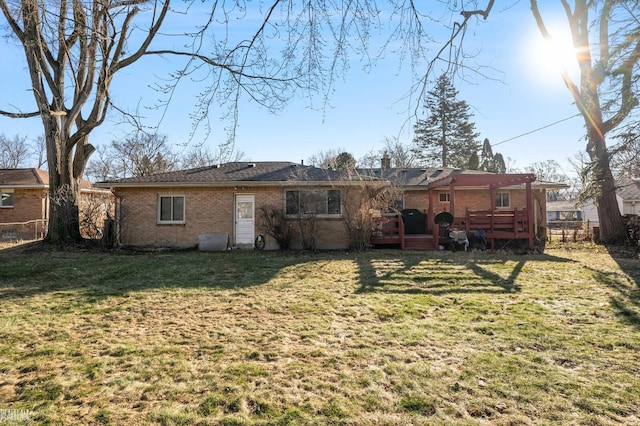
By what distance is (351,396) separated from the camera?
288 centimetres

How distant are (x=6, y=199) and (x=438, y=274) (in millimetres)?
24081

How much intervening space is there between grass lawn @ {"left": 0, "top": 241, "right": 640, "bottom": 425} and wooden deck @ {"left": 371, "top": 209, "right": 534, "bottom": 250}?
5.16m

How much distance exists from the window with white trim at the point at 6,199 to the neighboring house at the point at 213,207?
1153 centimetres

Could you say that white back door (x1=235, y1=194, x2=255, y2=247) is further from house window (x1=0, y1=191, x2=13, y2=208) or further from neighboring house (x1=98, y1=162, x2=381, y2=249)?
house window (x1=0, y1=191, x2=13, y2=208)

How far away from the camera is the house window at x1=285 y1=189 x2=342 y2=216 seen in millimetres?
13234

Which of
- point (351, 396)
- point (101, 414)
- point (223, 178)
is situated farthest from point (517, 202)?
point (101, 414)

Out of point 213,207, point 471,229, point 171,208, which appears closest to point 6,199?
point 171,208

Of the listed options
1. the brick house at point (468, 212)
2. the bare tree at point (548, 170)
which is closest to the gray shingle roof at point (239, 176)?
the brick house at point (468, 212)

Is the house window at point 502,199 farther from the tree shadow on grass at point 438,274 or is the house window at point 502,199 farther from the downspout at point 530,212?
the tree shadow on grass at point 438,274

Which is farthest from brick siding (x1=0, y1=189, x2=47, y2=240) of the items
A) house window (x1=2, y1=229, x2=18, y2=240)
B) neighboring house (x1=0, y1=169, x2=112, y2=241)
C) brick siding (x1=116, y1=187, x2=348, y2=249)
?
brick siding (x1=116, y1=187, x2=348, y2=249)

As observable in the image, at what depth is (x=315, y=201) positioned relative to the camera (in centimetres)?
1329

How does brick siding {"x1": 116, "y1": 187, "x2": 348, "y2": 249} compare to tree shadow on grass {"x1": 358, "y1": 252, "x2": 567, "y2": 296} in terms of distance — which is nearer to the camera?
tree shadow on grass {"x1": 358, "y1": 252, "x2": 567, "y2": 296}

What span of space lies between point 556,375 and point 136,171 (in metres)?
33.1

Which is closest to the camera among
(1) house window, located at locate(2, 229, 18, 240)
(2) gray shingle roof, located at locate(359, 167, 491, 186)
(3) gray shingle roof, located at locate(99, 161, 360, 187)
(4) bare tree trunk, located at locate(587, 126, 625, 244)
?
(3) gray shingle roof, located at locate(99, 161, 360, 187)
